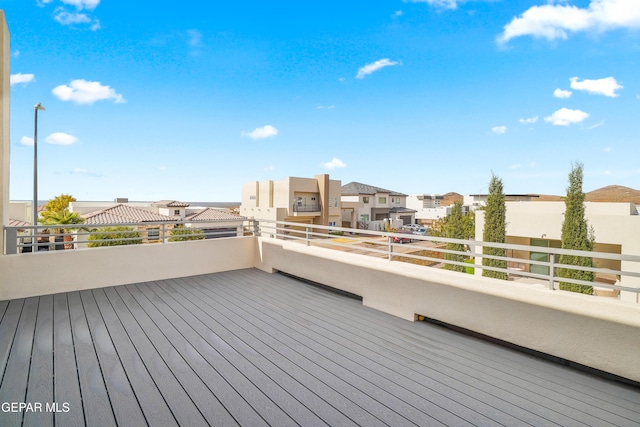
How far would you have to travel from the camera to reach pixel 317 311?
3916mm

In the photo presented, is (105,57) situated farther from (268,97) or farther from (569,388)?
(569,388)

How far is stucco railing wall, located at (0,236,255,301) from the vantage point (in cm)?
425

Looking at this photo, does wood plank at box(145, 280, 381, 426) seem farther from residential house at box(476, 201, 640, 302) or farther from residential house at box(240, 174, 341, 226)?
residential house at box(240, 174, 341, 226)

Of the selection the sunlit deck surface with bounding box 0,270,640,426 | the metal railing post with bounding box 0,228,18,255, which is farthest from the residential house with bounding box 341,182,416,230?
the sunlit deck surface with bounding box 0,270,640,426

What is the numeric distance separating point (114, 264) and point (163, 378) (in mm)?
3325

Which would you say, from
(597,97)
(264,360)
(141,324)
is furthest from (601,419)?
(597,97)

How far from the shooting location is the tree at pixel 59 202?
95.5 feet

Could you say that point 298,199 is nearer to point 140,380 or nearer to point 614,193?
point 140,380

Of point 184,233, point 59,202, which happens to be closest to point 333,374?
point 184,233

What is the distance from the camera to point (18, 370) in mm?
2400

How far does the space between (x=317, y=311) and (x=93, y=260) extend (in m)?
3.50

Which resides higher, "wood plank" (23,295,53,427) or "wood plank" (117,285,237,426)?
"wood plank" (23,295,53,427)

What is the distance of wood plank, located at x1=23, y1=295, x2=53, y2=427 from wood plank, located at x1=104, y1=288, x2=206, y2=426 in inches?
23.1

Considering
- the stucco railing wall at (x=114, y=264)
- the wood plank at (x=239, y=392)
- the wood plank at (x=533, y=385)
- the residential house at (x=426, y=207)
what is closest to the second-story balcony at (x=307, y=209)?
the residential house at (x=426, y=207)
